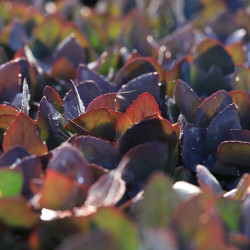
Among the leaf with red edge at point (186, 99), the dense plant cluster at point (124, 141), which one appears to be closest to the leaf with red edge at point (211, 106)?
the dense plant cluster at point (124, 141)

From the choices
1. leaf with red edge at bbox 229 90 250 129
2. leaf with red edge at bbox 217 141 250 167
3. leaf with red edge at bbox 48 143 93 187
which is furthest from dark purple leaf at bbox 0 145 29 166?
leaf with red edge at bbox 229 90 250 129

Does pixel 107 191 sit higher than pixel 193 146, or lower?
higher

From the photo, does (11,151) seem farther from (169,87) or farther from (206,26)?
(206,26)

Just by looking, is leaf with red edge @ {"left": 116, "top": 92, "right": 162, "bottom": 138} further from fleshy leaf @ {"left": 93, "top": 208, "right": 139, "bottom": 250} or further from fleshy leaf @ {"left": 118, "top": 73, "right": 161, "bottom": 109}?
fleshy leaf @ {"left": 93, "top": 208, "right": 139, "bottom": 250}

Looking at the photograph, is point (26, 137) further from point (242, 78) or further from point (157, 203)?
point (242, 78)

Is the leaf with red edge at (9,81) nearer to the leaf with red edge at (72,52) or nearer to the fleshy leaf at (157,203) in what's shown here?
the leaf with red edge at (72,52)

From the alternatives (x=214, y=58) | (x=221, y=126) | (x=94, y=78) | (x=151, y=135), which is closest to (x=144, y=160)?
(x=151, y=135)

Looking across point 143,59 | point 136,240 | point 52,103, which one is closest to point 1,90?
point 52,103
